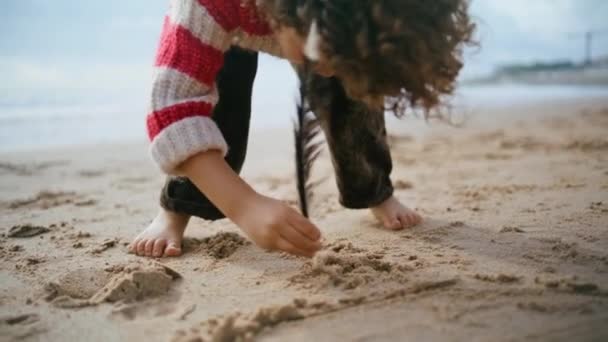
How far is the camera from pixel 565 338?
2.73 ft

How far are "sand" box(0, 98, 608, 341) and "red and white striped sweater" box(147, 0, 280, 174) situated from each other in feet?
1.04

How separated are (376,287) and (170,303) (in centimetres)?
44

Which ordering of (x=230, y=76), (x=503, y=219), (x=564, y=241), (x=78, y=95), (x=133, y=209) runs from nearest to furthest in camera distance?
(x=564, y=241) → (x=230, y=76) → (x=503, y=219) → (x=133, y=209) → (x=78, y=95)

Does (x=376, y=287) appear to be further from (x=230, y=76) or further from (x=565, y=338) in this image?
(x=230, y=76)

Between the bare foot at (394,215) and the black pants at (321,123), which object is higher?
the black pants at (321,123)

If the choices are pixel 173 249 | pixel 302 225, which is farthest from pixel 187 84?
pixel 173 249

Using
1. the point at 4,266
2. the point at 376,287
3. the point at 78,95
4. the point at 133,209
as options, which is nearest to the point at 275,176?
the point at 133,209

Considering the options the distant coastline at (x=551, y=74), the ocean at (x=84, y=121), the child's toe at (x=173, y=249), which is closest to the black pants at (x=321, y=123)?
the child's toe at (x=173, y=249)

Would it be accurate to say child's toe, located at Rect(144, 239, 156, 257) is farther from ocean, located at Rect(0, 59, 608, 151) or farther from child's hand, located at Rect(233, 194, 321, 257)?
ocean, located at Rect(0, 59, 608, 151)

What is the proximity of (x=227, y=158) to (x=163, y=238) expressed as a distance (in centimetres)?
31

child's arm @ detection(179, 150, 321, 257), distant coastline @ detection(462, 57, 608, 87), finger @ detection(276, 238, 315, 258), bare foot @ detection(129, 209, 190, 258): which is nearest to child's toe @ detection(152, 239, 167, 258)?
bare foot @ detection(129, 209, 190, 258)

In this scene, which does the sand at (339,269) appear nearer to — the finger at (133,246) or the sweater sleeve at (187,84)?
the finger at (133,246)

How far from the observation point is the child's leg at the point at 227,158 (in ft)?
4.87

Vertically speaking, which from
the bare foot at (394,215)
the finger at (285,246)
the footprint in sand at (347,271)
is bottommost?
the footprint in sand at (347,271)
